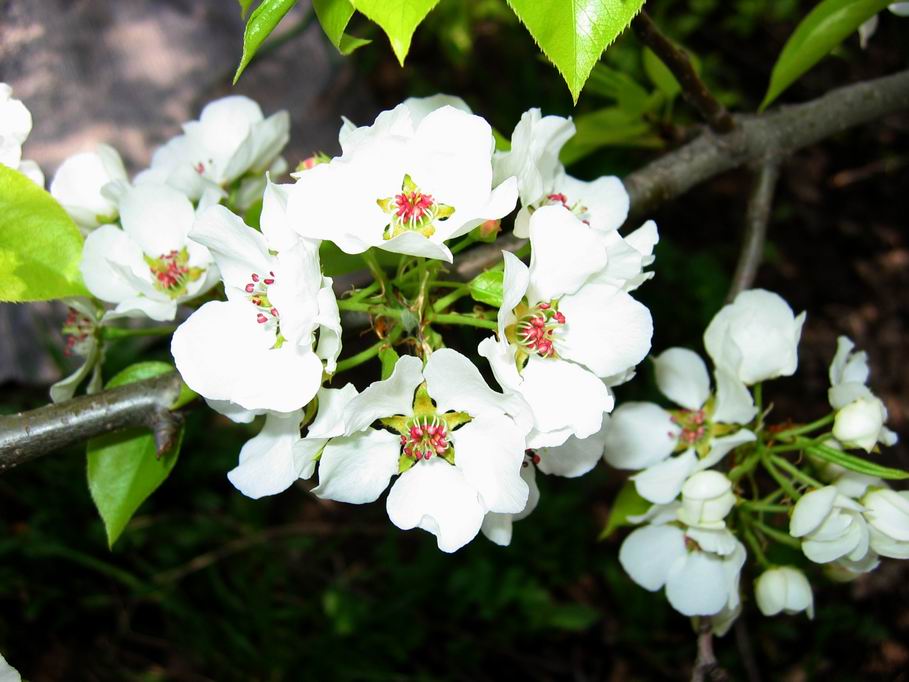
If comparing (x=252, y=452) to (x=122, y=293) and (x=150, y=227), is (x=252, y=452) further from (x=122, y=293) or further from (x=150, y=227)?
(x=150, y=227)

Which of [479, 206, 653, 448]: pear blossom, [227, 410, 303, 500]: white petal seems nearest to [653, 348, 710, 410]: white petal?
[479, 206, 653, 448]: pear blossom

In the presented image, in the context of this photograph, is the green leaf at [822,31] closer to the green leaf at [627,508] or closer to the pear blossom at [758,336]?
the pear blossom at [758,336]

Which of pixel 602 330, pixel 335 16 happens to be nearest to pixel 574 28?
pixel 335 16

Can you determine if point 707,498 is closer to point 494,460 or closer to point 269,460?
point 494,460

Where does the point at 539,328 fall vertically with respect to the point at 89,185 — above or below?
below

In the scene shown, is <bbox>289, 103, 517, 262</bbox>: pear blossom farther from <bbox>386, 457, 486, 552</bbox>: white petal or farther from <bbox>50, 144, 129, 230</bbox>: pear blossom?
<bbox>50, 144, 129, 230</bbox>: pear blossom
